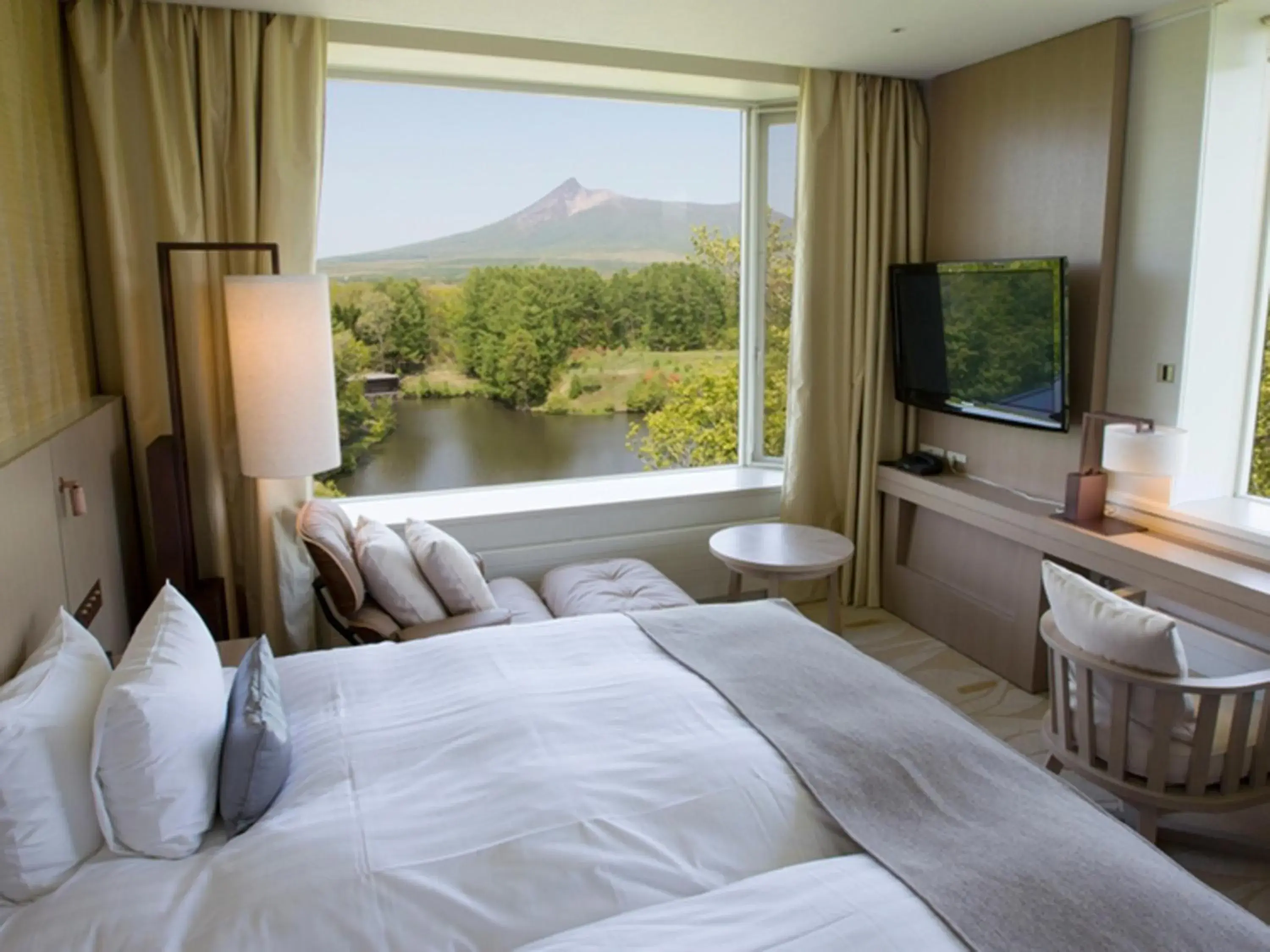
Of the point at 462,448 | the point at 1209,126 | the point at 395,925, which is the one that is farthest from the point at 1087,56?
the point at 395,925

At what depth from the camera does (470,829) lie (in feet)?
5.50

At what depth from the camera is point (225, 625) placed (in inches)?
132

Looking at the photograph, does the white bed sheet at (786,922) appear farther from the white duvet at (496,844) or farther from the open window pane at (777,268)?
the open window pane at (777,268)

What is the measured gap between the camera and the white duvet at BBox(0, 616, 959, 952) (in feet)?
4.80

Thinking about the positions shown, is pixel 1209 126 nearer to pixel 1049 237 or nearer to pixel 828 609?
pixel 1049 237

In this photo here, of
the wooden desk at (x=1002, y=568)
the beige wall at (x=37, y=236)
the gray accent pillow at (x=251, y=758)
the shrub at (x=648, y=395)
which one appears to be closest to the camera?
the gray accent pillow at (x=251, y=758)

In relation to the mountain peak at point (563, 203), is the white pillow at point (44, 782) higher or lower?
lower

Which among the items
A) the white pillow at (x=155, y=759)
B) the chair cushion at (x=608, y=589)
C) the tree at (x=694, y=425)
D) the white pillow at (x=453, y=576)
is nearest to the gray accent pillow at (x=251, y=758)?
the white pillow at (x=155, y=759)

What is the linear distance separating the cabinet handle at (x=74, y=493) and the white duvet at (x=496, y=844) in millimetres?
794

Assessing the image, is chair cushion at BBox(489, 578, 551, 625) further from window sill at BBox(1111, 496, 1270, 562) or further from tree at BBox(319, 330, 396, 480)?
window sill at BBox(1111, 496, 1270, 562)

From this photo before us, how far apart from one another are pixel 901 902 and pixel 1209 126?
9.71 ft

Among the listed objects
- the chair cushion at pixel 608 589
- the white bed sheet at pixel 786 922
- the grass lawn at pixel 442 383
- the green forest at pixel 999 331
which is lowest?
the chair cushion at pixel 608 589

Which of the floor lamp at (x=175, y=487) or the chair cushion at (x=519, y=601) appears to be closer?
the floor lamp at (x=175, y=487)

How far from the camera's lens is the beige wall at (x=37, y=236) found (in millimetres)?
2305
